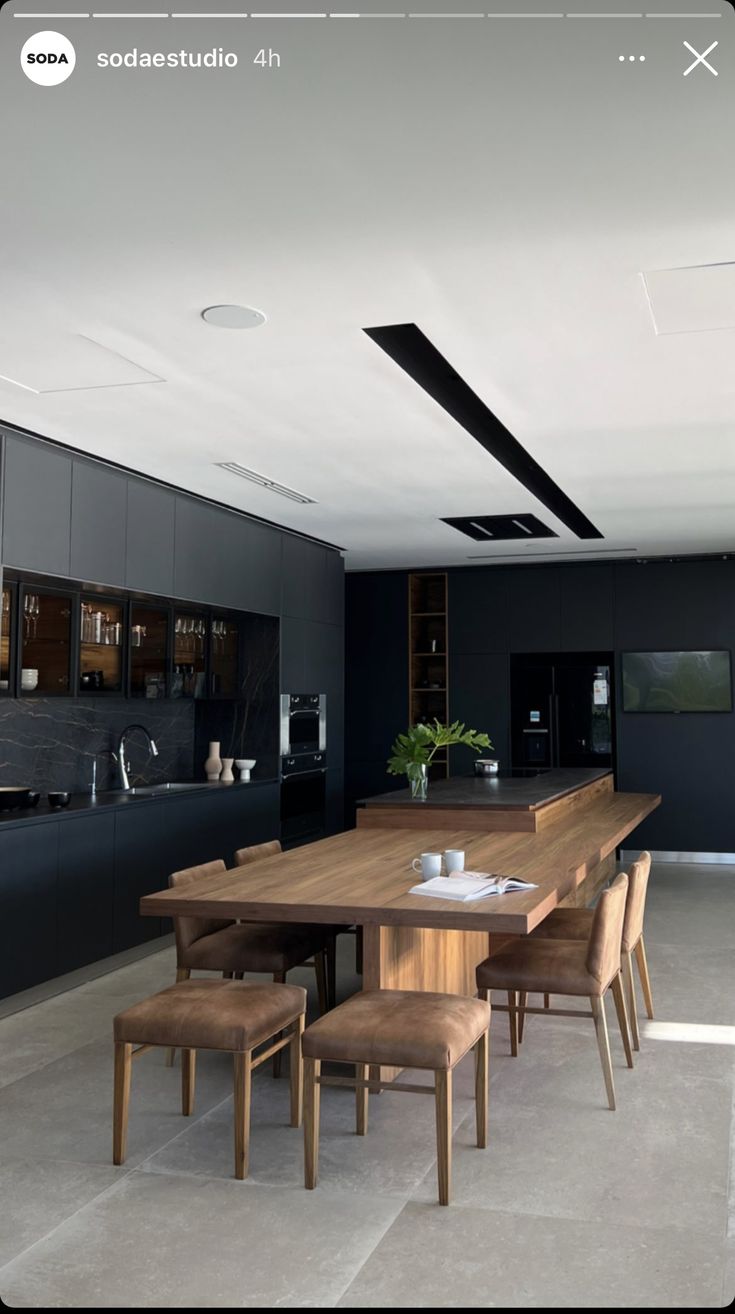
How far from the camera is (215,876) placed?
12.8 ft

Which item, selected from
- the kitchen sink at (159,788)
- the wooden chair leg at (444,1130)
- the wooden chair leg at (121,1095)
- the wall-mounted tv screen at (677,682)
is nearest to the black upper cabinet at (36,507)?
the kitchen sink at (159,788)

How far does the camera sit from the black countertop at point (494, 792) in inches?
211

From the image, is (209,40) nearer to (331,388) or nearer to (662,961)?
(331,388)

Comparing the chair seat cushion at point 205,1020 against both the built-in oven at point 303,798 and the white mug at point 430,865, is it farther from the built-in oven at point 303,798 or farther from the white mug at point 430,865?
the built-in oven at point 303,798

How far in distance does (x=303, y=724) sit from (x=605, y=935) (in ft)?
15.3

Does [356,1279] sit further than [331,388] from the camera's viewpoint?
No

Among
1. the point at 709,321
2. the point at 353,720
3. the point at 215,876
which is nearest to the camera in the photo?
the point at 709,321

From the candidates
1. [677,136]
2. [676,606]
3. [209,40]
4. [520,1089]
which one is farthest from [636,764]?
[209,40]

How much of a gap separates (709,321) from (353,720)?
674cm

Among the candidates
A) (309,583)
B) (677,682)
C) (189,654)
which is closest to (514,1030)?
(189,654)

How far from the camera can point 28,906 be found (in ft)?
15.8

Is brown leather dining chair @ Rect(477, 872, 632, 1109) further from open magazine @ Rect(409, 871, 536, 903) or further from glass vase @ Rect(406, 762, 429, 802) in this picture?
glass vase @ Rect(406, 762, 429, 802)

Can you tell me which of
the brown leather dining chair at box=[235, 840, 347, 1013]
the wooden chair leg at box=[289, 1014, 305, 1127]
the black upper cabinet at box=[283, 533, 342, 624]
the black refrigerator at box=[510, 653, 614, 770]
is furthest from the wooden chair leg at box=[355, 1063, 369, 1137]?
the black refrigerator at box=[510, 653, 614, 770]

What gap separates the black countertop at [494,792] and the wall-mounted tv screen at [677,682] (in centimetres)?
171
